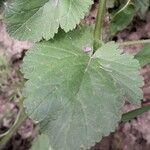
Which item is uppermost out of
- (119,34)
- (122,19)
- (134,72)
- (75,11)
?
(75,11)

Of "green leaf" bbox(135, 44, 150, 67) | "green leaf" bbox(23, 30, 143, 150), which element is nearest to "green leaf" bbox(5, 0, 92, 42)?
"green leaf" bbox(23, 30, 143, 150)

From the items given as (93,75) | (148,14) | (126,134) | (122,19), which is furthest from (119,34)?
(93,75)

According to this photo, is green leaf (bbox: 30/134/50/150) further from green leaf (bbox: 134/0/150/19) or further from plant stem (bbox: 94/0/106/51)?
green leaf (bbox: 134/0/150/19)

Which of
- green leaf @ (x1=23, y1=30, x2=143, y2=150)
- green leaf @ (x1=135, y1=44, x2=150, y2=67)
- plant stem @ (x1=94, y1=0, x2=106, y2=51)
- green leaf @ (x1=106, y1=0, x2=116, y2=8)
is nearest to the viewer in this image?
green leaf @ (x1=23, y1=30, x2=143, y2=150)

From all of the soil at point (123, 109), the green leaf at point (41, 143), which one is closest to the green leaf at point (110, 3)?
the soil at point (123, 109)

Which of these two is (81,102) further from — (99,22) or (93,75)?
(99,22)

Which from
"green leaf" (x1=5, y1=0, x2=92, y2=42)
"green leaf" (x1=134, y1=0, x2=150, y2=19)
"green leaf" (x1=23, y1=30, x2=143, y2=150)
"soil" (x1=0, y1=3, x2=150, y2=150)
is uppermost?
"green leaf" (x1=5, y1=0, x2=92, y2=42)
